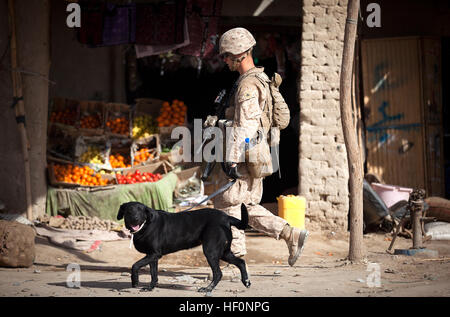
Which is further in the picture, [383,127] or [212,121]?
[383,127]

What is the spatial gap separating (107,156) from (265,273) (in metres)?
4.91

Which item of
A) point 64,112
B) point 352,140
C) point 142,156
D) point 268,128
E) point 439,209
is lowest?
point 439,209

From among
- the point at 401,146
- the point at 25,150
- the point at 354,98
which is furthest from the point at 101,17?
the point at 401,146

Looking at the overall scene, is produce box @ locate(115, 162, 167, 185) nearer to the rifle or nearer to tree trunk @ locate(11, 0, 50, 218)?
tree trunk @ locate(11, 0, 50, 218)

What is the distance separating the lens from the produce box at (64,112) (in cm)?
1043

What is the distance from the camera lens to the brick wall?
8797mm

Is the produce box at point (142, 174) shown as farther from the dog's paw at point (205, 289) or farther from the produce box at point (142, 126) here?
the dog's paw at point (205, 289)

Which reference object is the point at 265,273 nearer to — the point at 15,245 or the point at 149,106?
the point at 15,245

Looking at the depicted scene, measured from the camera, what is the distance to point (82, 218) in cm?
920

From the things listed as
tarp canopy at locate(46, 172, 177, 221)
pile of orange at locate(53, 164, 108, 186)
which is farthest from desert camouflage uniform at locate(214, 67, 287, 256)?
pile of orange at locate(53, 164, 108, 186)

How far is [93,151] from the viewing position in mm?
10539

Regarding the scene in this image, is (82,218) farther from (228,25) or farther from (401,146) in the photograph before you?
(401,146)

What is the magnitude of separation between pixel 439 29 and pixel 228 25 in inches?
139

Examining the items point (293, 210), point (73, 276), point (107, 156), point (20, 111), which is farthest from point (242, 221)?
point (107, 156)
